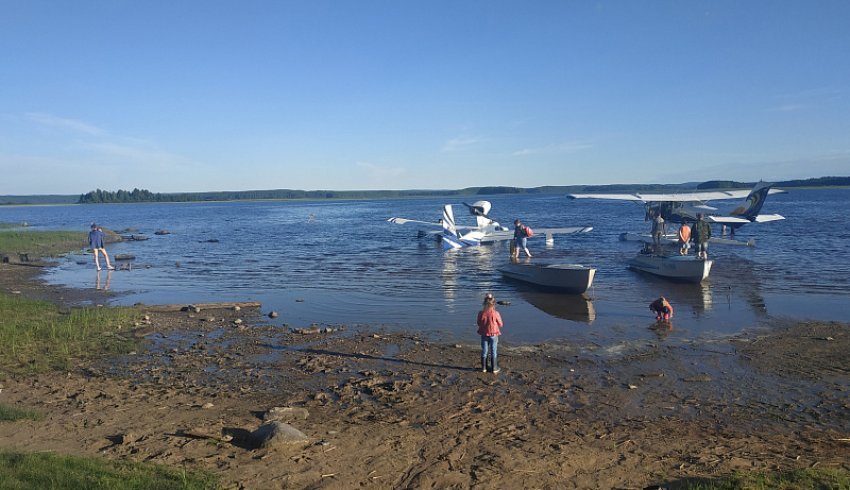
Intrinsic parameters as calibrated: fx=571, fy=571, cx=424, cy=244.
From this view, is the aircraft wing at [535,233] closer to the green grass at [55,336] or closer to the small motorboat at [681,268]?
the small motorboat at [681,268]

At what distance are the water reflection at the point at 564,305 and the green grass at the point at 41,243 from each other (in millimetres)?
26437

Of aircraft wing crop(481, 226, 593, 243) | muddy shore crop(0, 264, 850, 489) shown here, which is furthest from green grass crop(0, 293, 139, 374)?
aircraft wing crop(481, 226, 593, 243)

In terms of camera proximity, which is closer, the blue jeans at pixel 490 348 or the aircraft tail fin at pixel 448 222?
the blue jeans at pixel 490 348

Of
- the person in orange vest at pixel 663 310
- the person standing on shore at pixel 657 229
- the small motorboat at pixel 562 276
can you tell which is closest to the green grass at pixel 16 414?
the person in orange vest at pixel 663 310

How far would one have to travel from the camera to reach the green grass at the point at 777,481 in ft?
17.6

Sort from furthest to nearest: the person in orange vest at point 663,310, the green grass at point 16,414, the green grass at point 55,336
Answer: the person in orange vest at point 663,310 → the green grass at point 55,336 → the green grass at point 16,414

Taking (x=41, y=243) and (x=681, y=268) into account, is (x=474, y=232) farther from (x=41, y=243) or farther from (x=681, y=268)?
(x=41, y=243)

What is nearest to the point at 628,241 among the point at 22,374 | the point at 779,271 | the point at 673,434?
the point at 779,271

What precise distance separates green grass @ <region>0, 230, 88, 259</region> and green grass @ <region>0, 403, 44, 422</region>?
2631cm

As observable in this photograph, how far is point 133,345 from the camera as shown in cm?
1153

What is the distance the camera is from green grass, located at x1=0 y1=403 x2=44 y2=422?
23.6ft

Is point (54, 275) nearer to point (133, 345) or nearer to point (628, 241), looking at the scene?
point (133, 345)

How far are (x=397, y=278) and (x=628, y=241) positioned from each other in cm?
1957

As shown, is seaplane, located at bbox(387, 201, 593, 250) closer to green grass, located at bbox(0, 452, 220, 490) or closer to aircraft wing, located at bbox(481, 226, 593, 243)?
aircraft wing, located at bbox(481, 226, 593, 243)
